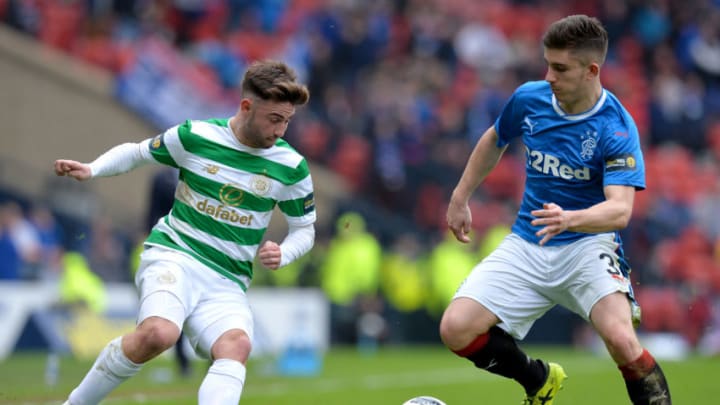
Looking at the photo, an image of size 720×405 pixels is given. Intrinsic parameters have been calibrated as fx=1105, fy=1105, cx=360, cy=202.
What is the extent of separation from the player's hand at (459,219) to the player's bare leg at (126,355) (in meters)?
1.95

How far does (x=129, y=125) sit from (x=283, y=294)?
4315mm

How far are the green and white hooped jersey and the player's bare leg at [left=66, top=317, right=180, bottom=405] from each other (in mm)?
579

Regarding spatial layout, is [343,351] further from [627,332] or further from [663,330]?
[627,332]

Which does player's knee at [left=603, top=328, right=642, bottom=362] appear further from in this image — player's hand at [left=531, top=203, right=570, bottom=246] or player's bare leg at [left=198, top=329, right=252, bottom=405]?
player's bare leg at [left=198, top=329, right=252, bottom=405]

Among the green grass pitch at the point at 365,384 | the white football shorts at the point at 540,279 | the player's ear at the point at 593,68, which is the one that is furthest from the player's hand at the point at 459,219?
the green grass pitch at the point at 365,384

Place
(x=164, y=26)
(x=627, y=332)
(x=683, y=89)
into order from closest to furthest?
1. (x=627, y=332)
2. (x=164, y=26)
3. (x=683, y=89)

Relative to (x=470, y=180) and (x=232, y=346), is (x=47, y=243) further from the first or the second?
(x=232, y=346)

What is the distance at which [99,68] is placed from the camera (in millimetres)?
19047

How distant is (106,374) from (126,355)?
16cm

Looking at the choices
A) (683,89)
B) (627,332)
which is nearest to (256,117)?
(627,332)

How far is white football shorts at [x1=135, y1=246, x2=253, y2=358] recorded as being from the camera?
5.89m

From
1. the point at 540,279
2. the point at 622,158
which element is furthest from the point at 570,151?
the point at 540,279

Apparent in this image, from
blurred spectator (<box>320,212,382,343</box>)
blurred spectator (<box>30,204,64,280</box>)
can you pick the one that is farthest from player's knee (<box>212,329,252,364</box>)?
blurred spectator (<box>320,212,382,343</box>)

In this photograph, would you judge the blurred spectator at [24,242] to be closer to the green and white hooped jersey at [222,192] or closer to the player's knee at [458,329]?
the green and white hooped jersey at [222,192]
